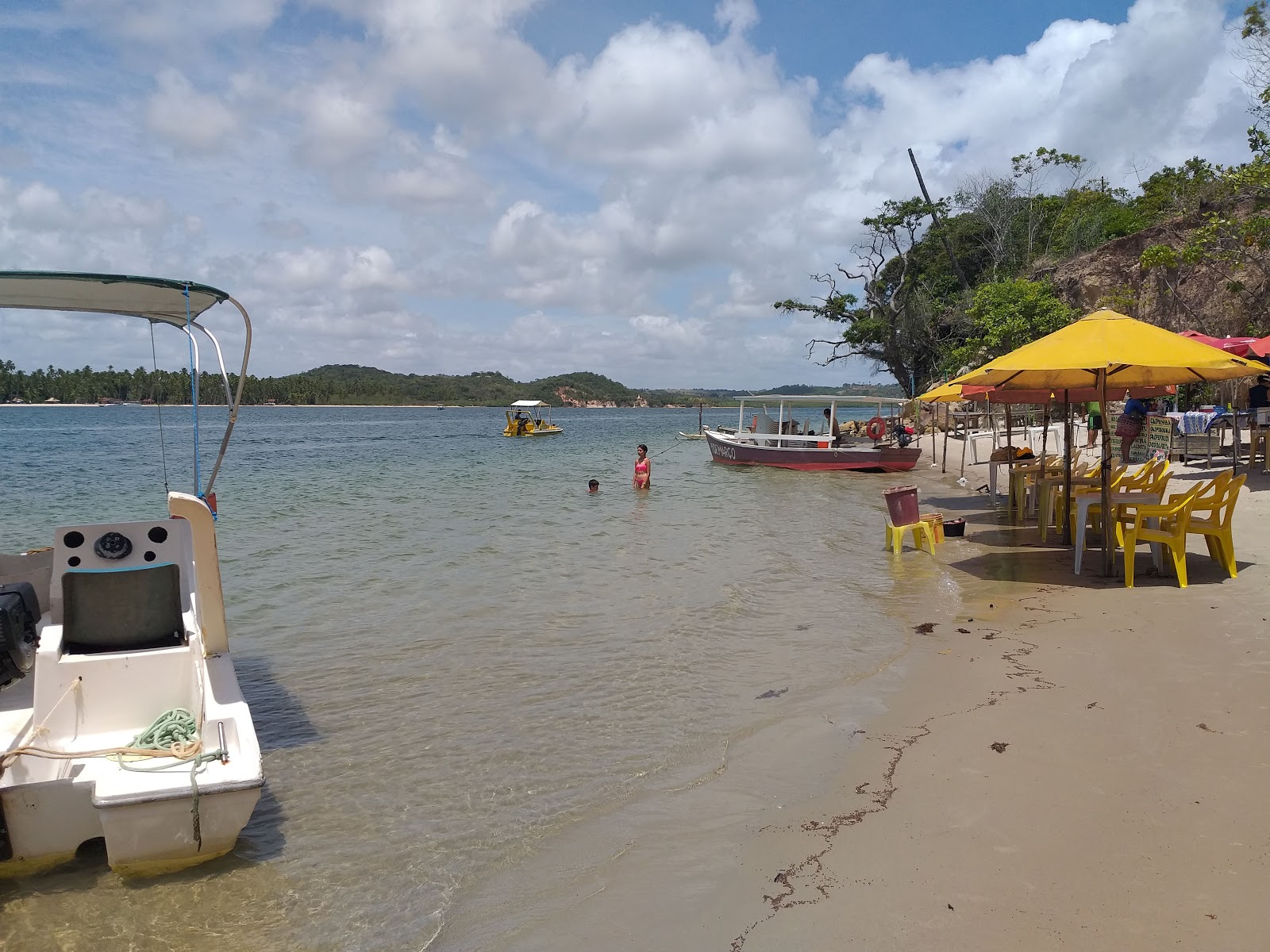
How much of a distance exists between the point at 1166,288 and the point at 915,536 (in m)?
21.7

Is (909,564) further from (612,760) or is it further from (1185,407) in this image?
(1185,407)

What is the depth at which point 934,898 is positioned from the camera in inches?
132

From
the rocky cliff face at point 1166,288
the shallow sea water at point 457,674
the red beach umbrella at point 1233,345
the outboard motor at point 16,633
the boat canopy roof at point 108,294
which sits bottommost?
the shallow sea water at point 457,674

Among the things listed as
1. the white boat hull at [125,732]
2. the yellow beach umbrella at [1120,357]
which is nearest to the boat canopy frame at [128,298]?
the white boat hull at [125,732]

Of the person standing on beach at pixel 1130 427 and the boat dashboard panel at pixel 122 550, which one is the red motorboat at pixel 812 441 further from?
the boat dashboard panel at pixel 122 550

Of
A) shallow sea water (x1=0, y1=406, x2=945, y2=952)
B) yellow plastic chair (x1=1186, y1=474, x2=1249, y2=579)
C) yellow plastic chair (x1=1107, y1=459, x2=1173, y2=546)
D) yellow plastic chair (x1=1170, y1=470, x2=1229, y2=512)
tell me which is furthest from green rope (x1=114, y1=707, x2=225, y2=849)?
yellow plastic chair (x1=1170, y1=470, x2=1229, y2=512)

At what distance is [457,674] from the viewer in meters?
7.02

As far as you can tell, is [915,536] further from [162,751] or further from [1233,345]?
[162,751]

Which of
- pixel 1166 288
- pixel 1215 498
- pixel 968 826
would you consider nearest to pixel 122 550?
pixel 968 826

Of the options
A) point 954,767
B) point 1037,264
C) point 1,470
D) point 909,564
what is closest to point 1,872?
point 954,767

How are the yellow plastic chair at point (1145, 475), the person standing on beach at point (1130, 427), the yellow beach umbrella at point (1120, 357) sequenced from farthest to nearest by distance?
the person standing on beach at point (1130, 427)
the yellow plastic chair at point (1145, 475)
the yellow beach umbrella at point (1120, 357)

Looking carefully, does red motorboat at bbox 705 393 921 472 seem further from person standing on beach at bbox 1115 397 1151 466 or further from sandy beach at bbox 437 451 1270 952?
sandy beach at bbox 437 451 1270 952

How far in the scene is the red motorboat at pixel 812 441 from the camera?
2505 centimetres

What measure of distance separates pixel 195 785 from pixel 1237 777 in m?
4.76
